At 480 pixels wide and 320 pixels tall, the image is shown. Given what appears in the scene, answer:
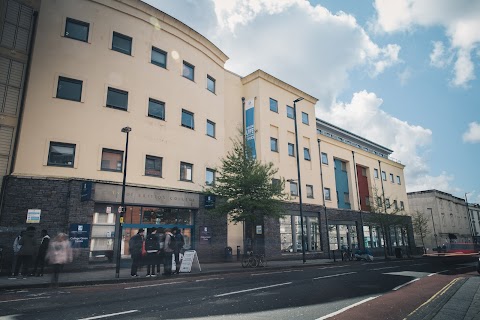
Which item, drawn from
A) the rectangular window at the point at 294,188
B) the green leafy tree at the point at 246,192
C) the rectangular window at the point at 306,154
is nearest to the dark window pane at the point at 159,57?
the green leafy tree at the point at 246,192

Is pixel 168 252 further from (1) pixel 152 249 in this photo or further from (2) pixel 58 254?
(2) pixel 58 254

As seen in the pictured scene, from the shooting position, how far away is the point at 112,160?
1830 centimetres

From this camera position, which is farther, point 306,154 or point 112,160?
point 306,154

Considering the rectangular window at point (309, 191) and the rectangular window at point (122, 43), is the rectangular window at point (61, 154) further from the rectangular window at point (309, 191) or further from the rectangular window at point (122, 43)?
the rectangular window at point (309, 191)

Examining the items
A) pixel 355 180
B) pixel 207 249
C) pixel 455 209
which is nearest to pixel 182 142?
pixel 207 249

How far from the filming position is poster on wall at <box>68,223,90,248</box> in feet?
51.1

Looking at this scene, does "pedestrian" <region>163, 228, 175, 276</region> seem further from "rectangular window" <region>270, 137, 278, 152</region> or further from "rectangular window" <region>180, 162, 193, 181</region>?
"rectangular window" <region>270, 137, 278, 152</region>

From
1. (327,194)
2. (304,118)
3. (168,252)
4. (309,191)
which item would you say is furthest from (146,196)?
(327,194)

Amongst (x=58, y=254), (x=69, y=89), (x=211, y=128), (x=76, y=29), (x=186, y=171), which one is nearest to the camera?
(x=58, y=254)

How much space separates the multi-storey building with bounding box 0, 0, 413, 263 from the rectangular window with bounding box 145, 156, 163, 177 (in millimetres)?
69

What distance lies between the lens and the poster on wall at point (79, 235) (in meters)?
15.6

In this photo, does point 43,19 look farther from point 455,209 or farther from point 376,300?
point 455,209

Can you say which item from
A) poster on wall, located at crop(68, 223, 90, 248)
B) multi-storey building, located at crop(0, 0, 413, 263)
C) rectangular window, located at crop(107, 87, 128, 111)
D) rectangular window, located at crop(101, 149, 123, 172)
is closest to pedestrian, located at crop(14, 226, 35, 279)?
multi-storey building, located at crop(0, 0, 413, 263)

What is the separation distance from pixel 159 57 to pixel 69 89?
6703mm
